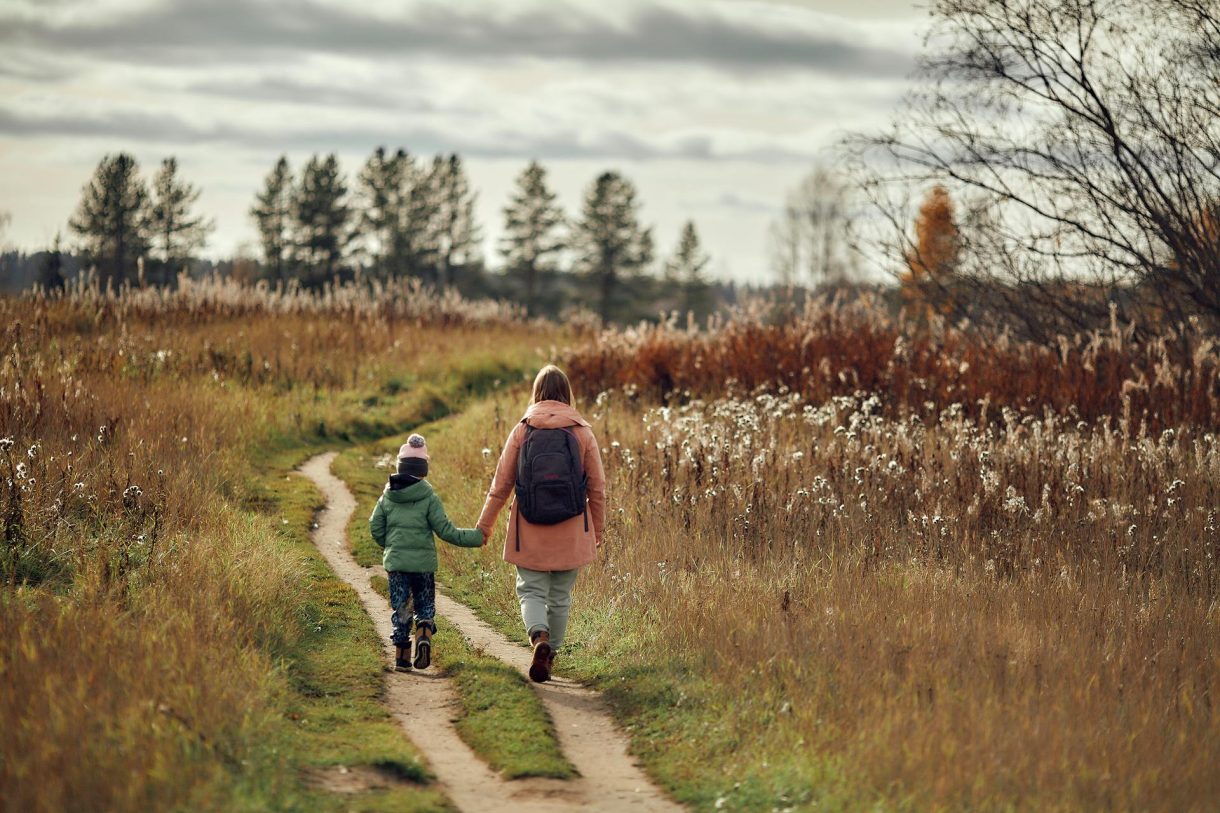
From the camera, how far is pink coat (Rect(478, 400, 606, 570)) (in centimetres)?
737

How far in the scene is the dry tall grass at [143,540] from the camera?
16.9ft

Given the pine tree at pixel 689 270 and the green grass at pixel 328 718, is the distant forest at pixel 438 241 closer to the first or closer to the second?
the pine tree at pixel 689 270

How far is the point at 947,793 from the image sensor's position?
5215 mm

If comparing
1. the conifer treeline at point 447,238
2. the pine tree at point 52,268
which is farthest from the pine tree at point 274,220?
the pine tree at point 52,268

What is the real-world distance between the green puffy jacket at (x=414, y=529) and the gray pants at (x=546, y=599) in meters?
0.44

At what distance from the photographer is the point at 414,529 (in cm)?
741

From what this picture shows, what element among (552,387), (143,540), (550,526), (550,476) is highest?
(552,387)

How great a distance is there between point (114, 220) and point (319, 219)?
11852 millimetres

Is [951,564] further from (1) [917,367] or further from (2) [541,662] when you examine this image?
(1) [917,367]

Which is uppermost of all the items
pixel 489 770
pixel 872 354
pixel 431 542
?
pixel 872 354

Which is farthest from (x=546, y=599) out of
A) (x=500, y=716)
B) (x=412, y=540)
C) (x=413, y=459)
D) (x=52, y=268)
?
(x=52, y=268)

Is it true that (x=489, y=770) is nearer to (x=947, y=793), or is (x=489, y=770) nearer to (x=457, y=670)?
(x=457, y=670)

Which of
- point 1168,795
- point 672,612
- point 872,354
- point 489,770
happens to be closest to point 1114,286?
point 872,354

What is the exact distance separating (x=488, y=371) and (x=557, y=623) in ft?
48.9
